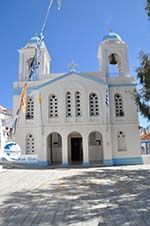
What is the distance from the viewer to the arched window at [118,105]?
22.6m

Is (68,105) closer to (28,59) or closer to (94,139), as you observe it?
(94,139)

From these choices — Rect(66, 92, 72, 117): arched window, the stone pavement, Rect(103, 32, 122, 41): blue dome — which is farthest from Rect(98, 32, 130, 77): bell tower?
the stone pavement

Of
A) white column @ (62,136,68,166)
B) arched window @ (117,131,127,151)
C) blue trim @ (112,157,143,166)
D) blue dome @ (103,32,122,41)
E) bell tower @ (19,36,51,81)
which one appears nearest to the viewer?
white column @ (62,136,68,166)

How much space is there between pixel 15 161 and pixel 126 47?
1583 centimetres

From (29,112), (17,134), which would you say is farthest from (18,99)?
(17,134)

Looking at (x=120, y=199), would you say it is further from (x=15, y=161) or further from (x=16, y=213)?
(x=15, y=161)

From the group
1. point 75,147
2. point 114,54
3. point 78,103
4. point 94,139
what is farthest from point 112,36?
point 75,147

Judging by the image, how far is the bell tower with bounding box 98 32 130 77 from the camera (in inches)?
951

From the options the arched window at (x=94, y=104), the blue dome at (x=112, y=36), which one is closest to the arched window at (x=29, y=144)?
the arched window at (x=94, y=104)

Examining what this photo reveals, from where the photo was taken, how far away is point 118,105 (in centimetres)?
2275

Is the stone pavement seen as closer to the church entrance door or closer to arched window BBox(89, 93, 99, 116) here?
arched window BBox(89, 93, 99, 116)

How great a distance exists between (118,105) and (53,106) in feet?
20.4

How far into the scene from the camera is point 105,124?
21531 mm

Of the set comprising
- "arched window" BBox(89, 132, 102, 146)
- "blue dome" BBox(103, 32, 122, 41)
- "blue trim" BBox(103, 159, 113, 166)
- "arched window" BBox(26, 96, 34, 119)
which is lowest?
"blue trim" BBox(103, 159, 113, 166)
